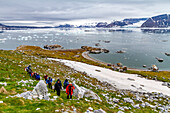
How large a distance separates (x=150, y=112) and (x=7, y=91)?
2046 cm

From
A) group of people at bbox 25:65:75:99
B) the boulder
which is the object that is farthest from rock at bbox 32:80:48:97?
group of people at bbox 25:65:75:99

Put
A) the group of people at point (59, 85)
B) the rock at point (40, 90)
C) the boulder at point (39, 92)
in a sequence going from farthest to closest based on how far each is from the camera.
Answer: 1. the group of people at point (59, 85)
2. the rock at point (40, 90)
3. the boulder at point (39, 92)

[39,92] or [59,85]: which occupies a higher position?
[39,92]

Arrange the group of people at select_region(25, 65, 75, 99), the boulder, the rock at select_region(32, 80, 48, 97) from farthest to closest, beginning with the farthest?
the group of people at select_region(25, 65, 75, 99) < the rock at select_region(32, 80, 48, 97) < the boulder

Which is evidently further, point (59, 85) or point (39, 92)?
point (59, 85)

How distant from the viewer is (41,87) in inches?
518

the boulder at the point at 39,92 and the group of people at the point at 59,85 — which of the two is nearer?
the boulder at the point at 39,92

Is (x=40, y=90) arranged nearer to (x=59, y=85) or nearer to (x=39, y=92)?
(x=39, y=92)

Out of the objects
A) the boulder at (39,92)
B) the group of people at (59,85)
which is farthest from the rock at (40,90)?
the group of people at (59,85)

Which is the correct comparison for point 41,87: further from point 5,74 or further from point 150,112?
point 150,112

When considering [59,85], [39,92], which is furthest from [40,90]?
[59,85]

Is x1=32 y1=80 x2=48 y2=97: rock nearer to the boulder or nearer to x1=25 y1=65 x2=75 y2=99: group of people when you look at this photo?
the boulder

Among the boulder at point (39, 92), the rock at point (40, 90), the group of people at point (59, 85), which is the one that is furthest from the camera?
the group of people at point (59, 85)

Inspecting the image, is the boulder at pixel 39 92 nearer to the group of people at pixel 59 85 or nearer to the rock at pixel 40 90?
the rock at pixel 40 90
